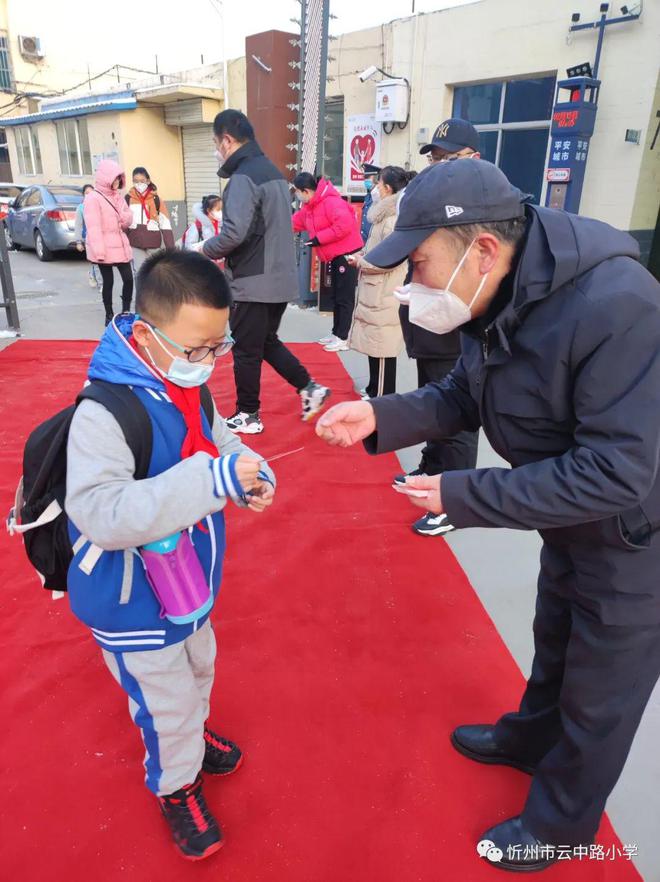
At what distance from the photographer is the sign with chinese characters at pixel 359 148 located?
1033 cm

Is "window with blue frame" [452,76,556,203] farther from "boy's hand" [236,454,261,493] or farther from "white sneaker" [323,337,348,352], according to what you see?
"boy's hand" [236,454,261,493]

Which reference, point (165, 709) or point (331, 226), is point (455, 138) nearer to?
point (331, 226)

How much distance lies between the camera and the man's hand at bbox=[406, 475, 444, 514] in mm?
1393

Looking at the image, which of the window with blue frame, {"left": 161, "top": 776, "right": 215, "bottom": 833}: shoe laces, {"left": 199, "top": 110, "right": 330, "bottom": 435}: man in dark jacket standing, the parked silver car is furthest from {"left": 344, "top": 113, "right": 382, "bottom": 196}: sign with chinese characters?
{"left": 161, "top": 776, "right": 215, "bottom": 833}: shoe laces

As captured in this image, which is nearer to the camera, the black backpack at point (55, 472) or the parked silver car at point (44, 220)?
the black backpack at point (55, 472)

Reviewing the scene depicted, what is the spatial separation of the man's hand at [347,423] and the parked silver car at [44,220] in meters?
11.2


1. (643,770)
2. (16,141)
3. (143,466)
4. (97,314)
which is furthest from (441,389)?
(16,141)

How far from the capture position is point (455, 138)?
3.25 m

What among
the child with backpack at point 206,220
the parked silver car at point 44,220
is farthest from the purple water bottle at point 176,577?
the parked silver car at point 44,220

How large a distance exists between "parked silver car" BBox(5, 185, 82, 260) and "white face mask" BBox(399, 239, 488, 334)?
1140 centimetres

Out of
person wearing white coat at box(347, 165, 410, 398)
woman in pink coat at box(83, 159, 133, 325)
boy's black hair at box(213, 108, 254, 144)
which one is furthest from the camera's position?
woman in pink coat at box(83, 159, 133, 325)

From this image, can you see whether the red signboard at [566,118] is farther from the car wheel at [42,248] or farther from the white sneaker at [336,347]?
the car wheel at [42,248]

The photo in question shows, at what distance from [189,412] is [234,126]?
3.01m

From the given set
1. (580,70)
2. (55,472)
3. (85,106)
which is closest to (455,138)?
(55,472)
